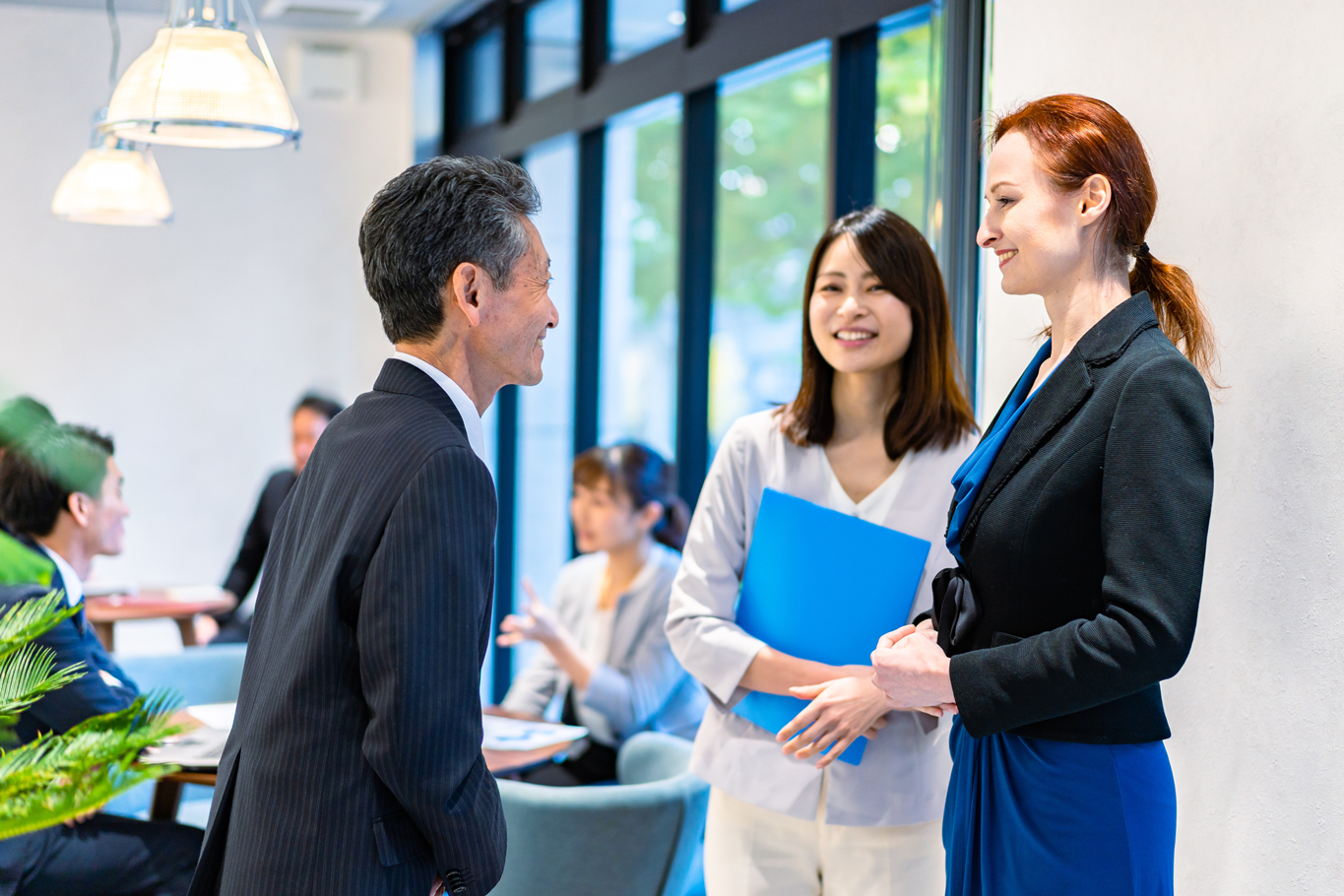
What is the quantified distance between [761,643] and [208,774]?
1.23m

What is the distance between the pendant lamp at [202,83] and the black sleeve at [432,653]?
4.56 ft

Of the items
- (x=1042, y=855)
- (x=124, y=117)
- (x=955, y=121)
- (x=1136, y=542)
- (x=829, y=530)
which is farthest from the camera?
(x=955, y=121)

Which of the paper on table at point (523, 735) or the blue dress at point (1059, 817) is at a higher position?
the blue dress at point (1059, 817)

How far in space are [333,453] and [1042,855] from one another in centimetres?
91

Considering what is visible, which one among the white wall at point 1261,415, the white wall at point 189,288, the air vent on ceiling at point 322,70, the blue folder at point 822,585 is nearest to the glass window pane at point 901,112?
the white wall at point 1261,415

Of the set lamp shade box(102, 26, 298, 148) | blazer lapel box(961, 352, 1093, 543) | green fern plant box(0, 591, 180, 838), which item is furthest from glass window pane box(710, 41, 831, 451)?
green fern plant box(0, 591, 180, 838)

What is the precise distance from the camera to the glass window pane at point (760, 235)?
405 cm

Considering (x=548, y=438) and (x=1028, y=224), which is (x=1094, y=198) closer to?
(x=1028, y=224)

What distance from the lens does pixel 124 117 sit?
90.7 inches

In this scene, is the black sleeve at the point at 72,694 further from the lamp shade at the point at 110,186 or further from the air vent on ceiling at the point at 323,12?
the air vent on ceiling at the point at 323,12

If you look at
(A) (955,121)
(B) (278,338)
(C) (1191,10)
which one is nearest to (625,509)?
(A) (955,121)

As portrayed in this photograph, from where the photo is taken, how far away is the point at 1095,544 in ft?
4.23

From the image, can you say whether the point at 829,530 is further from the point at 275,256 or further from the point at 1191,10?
the point at 275,256

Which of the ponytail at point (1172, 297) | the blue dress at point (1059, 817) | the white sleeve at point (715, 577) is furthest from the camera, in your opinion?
the white sleeve at point (715, 577)
